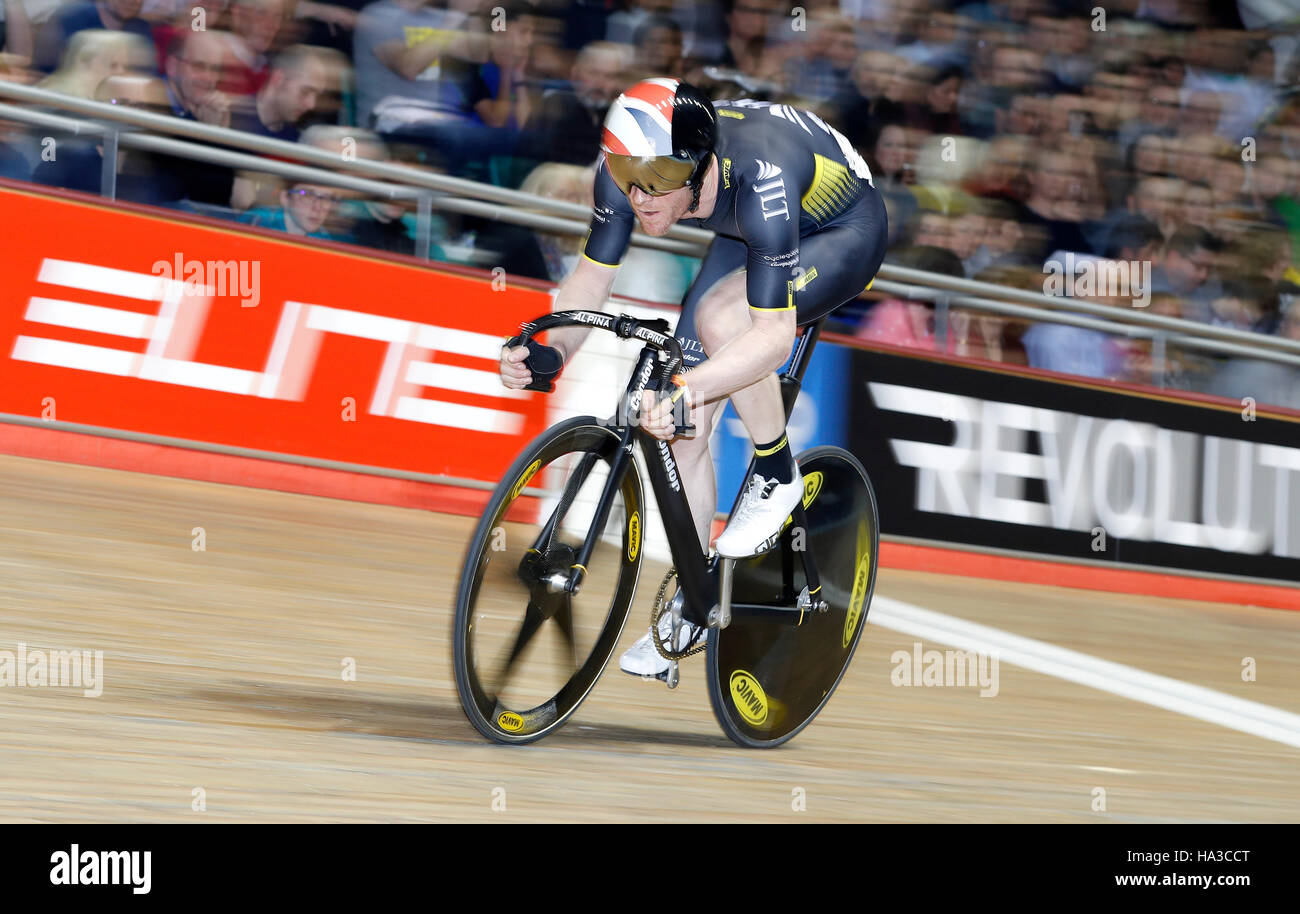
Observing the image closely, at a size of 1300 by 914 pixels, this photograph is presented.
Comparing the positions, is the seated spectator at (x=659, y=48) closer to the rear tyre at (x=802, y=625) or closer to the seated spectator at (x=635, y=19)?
the seated spectator at (x=635, y=19)

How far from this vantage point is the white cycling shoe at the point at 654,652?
3691mm

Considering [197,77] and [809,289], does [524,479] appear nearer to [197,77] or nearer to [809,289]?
[809,289]

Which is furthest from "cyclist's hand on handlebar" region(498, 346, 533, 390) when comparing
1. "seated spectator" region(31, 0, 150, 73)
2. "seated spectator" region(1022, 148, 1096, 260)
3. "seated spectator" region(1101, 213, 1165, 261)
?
"seated spectator" region(1101, 213, 1165, 261)

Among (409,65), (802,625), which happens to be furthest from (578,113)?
(802,625)

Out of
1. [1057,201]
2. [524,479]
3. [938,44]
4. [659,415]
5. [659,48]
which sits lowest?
[524,479]

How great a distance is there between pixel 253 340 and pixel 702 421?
3.23 metres

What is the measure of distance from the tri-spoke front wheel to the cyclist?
19 cm

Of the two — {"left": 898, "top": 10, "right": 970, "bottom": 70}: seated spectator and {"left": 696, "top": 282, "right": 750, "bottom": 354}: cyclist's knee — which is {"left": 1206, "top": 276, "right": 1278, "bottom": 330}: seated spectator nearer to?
{"left": 898, "top": 10, "right": 970, "bottom": 70}: seated spectator

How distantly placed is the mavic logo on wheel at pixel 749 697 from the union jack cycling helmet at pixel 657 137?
1.25m

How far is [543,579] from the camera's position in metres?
3.33

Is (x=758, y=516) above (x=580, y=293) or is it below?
below

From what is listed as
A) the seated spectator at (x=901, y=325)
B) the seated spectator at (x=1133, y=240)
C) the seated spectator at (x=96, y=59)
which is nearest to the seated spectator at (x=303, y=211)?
the seated spectator at (x=96, y=59)

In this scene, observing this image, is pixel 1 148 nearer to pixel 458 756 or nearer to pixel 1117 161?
pixel 458 756

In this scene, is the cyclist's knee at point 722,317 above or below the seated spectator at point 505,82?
below
